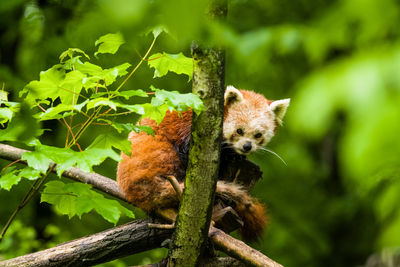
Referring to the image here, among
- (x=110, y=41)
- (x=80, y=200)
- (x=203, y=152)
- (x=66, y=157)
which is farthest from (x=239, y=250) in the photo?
(x=110, y=41)

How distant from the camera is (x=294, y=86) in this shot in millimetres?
1196

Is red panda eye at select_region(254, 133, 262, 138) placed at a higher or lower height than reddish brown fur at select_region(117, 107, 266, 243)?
higher

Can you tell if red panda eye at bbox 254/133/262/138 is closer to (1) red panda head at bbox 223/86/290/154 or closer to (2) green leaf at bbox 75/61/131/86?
(1) red panda head at bbox 223/86/290/154

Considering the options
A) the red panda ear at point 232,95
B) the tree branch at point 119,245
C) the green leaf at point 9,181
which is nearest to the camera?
the green leaf at point 9,181

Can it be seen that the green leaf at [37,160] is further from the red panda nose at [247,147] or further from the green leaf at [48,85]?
the red panda nose at [247,147]

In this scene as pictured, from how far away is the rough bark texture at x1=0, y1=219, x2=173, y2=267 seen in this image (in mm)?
2797

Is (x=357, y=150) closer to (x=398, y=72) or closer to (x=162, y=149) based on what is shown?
(x=398, y=72)

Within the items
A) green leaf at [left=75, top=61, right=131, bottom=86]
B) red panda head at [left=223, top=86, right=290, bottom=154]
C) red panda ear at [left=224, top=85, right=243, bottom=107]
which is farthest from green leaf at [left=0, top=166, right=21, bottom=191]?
red panda ear at [left=224, top=85, right=243, bottom=107]

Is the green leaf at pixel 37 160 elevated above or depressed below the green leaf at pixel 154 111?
below

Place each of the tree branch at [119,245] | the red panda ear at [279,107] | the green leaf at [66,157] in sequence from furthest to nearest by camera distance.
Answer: the red panda ear at [279,107], the tree branch at [119,245], the green leaf at [66,157]

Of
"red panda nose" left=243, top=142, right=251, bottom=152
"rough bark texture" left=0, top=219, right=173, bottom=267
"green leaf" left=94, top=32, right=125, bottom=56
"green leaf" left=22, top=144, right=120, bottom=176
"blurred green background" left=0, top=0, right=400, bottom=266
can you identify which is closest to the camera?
"blurred green background" left=0, top=0, right=400, bottom=266

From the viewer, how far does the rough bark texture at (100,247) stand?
→ 9.18ft

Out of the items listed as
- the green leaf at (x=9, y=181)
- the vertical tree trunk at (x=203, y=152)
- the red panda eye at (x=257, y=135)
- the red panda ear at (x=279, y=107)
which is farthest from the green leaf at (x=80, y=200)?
the red panda ear at (x=279, y=107)

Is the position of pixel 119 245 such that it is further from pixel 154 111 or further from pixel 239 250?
pixel 154 111
